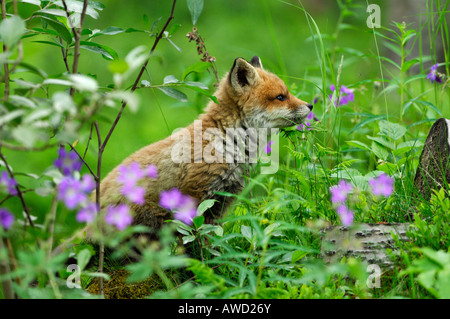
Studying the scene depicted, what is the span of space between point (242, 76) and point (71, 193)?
7.46 ft

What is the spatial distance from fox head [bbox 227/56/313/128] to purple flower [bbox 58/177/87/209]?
2065mm

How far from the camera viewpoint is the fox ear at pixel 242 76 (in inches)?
145

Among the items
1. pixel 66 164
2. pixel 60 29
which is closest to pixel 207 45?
pixel 60 29

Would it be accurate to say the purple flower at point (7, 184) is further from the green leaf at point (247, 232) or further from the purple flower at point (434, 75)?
the purple flower at point (434, 75)

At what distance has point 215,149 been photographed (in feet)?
11.3

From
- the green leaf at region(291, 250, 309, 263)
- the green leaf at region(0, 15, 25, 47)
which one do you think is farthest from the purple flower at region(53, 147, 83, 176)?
the green leaf at region(291, 250, 309, 263)

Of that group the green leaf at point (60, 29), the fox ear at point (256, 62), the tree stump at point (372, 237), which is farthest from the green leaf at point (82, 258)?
the fox ear at point (256, 62)

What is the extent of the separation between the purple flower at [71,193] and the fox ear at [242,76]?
2.09m

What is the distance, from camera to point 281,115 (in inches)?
146

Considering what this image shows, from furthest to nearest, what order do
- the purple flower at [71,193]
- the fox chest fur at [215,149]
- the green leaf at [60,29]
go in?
1. the fox chest fur at [215,149]
2. the green leaf at [60,29]
3. the purple flower at [71,193]

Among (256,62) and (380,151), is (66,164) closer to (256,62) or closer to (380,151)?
(380,151)

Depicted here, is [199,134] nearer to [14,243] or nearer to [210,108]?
[210,108]
